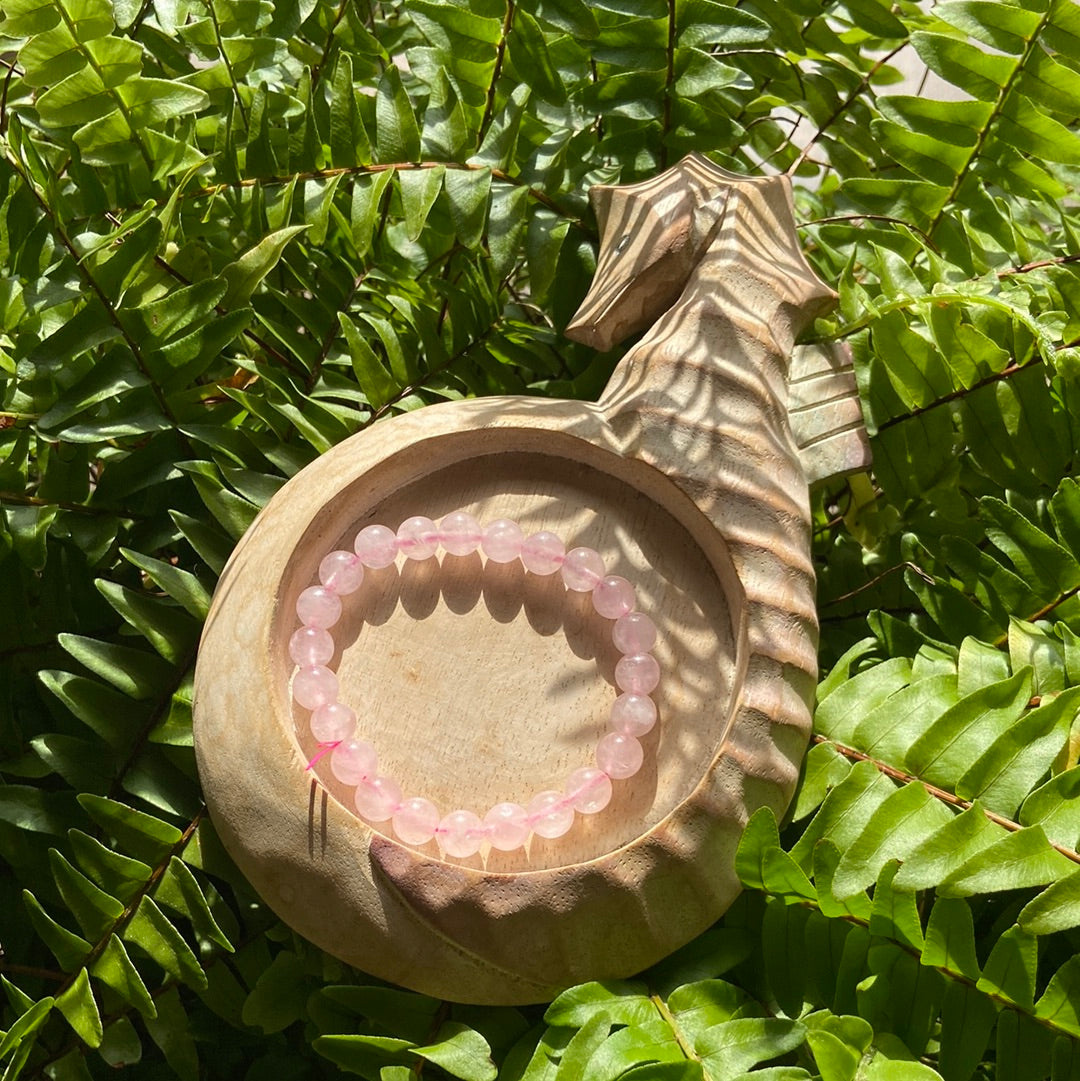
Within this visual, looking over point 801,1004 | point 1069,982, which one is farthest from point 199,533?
point 1069,982

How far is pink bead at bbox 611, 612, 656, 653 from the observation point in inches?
34.5

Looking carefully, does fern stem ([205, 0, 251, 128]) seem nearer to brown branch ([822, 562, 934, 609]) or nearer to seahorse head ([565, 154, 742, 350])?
seahorse head ([565, 154, 742, 350])

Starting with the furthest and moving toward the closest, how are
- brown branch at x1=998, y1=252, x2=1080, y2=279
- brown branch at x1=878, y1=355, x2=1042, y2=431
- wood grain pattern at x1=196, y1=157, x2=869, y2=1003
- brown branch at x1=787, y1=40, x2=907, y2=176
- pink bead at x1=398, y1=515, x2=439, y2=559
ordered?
brown branch at x1=787, y1=40, x2=907, y2=176
brown branch at x1=998, y1=252, x2=1080, y2=279
brown branch at x1=878, y1=355, x2=1042, y2=431
pink bead at x1=398, y1=515, x2=439, y2=559
wood grain pattern at x1=196, y1=157, x2=869, y2=1003

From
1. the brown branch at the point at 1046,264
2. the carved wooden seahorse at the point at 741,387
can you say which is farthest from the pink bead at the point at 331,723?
the brown branch at the point at 1046,264

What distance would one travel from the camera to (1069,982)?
2.60ft

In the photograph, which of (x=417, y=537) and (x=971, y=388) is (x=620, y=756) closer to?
(x=417, y=537)

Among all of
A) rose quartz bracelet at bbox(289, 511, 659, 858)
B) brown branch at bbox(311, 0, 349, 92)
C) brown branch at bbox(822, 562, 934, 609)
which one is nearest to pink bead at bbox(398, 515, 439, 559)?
rose quartz bracelet at bbox(289, 511, 659, 858)

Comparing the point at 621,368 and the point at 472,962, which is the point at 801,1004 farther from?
the point at 621,368

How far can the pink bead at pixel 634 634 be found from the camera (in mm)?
877

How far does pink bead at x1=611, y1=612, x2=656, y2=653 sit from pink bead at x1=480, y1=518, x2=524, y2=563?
10 centimetres

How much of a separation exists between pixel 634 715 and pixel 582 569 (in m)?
0.13

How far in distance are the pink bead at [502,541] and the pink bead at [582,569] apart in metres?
0.04

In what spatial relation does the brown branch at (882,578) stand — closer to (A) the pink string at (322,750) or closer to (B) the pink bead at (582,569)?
(B) the pink bead at (582,569)

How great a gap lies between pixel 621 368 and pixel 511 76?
38 centimetres
